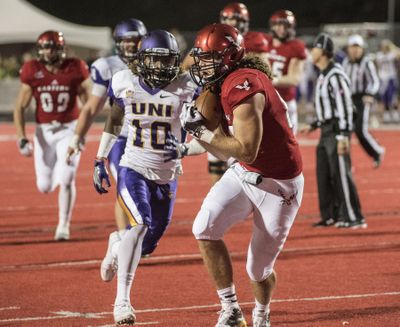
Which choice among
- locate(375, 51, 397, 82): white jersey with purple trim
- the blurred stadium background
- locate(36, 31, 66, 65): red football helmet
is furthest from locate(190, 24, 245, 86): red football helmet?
the blurred stadium background

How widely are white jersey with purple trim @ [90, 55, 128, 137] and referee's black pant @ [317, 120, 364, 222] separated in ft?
7.55

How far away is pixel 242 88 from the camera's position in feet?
16.1

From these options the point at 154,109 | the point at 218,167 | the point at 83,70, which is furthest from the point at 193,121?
the point at 83,70

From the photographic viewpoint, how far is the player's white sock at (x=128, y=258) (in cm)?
561

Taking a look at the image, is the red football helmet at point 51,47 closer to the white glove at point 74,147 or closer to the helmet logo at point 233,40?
the white glove at point 74,147

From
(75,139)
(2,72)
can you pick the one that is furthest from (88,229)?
(2,72)

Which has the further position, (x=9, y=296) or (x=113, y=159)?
(x=113, y=159)

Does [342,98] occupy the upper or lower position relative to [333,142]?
upper

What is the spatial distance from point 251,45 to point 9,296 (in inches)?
132

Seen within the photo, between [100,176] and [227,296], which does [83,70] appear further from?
[227,296]

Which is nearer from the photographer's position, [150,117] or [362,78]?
[150,117]

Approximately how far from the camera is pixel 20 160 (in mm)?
15586

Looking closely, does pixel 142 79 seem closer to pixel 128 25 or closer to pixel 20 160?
pixel 128 25

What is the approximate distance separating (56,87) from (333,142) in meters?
2.52
